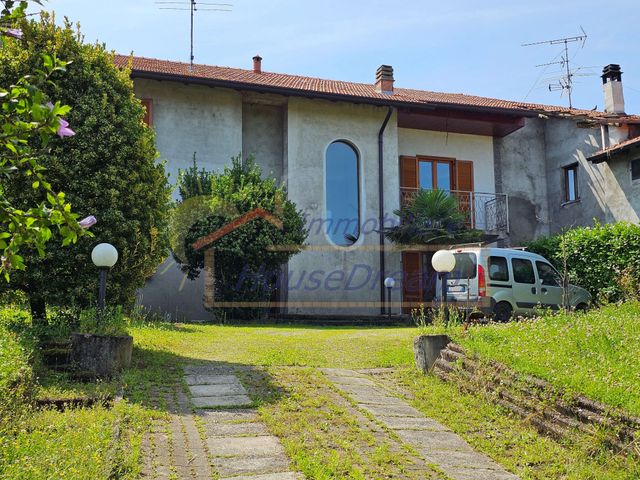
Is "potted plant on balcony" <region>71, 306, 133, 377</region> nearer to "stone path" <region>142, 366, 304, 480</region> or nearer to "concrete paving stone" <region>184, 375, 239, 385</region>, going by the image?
"concrete paving stone" <region>184, 375, 239, 385</region>

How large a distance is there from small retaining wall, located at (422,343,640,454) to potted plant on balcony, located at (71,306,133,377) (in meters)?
3.70

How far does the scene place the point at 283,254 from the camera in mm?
13555

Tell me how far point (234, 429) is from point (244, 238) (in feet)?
27.1

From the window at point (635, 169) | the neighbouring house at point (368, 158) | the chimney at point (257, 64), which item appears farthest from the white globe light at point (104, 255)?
the window at point (635, 169)

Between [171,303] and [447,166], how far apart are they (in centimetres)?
946

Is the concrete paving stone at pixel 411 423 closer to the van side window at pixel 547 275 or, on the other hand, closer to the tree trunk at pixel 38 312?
the tree trunk at pixel 38 312

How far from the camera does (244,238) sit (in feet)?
43.0

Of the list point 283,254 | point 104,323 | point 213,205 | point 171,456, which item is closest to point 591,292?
point 283,254

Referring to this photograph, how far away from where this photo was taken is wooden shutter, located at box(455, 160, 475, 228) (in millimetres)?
18094

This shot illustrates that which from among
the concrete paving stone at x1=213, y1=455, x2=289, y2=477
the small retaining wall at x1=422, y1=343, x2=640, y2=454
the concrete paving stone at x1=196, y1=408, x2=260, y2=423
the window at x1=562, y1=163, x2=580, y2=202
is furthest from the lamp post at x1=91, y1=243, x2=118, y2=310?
the window at x1=562, y1=163, x2=580, y2=202

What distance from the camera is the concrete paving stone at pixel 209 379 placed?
6554mm

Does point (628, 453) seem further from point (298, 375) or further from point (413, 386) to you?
point (298, 375)

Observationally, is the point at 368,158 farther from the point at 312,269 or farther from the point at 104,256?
the point at 104,256

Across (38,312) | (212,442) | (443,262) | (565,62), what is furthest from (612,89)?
(212,442)
